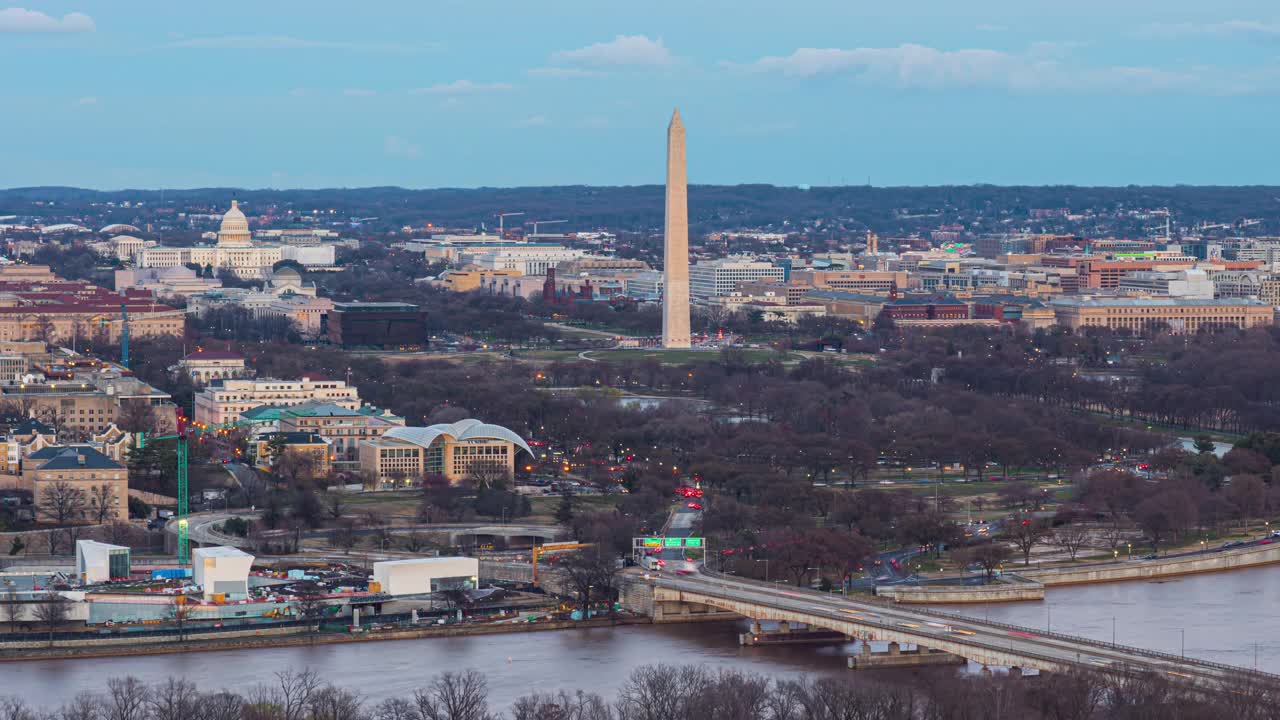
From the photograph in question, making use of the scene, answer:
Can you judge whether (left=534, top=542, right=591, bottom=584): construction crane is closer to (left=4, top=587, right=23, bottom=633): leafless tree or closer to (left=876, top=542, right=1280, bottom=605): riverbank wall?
(left=876, top=542, right=1280, bottom=605): riverbank wall

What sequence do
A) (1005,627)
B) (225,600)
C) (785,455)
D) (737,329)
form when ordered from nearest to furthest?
(1005,627) → (225,600) → (785,455) → (737,329)

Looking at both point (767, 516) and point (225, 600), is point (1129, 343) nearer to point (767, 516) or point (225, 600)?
point (767, 516)

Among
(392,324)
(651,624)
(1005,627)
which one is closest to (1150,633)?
(1005,627)

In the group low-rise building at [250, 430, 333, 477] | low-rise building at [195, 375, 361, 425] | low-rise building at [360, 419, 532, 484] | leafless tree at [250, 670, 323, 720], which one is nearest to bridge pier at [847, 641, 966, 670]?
leafless tree at [250, 670, 323, 720]

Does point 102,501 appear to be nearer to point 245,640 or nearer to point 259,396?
point 245,640

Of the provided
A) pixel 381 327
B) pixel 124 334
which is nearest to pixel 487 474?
pixel 124 334
